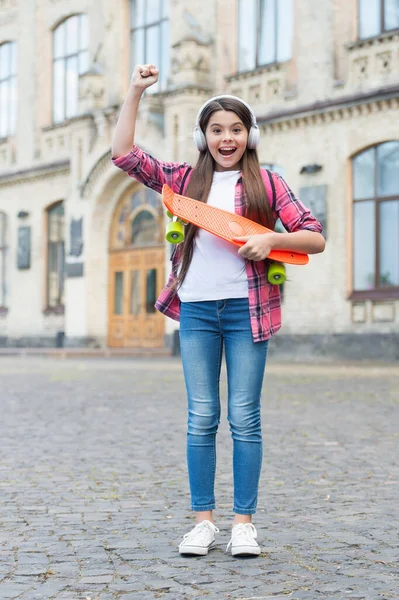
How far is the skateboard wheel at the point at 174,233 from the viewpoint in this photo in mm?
4477

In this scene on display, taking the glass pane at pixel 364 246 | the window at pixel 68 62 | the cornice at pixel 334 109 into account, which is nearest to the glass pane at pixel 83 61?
the window at pixel 68 62

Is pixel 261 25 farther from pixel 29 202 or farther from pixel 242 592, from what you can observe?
pixel 242 592

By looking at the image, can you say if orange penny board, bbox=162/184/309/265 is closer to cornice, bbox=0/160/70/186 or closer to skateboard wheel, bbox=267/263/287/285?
skateboard wheel, bbox=267/263/287/285

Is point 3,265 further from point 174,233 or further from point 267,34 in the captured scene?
point 174,233

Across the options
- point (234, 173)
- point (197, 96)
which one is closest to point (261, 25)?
point (197, 96)

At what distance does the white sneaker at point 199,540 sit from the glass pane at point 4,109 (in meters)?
31.7

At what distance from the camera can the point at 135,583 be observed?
3.98 metres

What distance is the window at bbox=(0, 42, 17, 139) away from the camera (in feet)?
114

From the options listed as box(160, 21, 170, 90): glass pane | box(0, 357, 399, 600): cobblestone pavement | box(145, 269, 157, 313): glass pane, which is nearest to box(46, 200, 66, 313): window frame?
box(145, 269, 157, 313): glass pane

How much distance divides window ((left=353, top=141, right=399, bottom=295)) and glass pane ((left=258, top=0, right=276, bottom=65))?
3.97 m

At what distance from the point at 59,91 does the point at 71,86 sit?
2.16 ft

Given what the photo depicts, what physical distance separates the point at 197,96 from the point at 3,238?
1119cm

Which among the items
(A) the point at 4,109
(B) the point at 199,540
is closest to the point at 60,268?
(A) the point at 4,109

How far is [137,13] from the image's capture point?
29.0 m
